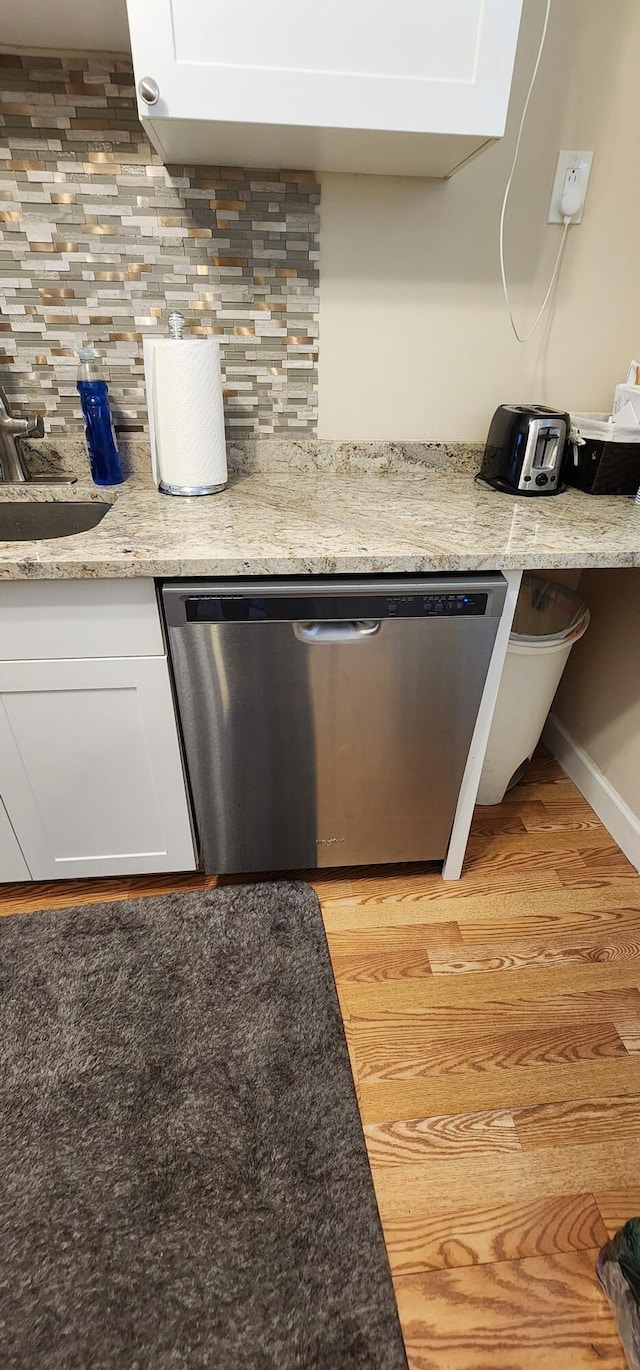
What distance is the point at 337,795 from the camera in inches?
54.2

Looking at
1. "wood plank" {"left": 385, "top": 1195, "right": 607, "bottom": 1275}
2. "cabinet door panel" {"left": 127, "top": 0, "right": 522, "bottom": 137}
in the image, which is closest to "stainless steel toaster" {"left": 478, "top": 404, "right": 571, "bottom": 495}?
"cabinet door panel" {"left": 127, "top": 0, "right": 522, "bottom": 137}

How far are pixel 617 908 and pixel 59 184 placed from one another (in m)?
2.10

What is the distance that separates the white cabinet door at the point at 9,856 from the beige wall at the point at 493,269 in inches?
48.9

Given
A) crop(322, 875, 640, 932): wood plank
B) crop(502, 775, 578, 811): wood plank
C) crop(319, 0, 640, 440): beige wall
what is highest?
Answer: crop(319, 0, 640, 440): beige wall

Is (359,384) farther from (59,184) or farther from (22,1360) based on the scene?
(22,1360)

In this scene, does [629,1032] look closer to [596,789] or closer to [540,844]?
[540,844]

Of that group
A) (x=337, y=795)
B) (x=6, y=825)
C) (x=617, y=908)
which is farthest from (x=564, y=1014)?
(x=6, y=825)

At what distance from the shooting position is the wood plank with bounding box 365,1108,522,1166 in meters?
1.09

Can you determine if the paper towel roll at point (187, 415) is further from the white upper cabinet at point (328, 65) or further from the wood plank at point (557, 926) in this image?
the wood plank at point (557, 926)

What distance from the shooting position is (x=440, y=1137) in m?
1.11

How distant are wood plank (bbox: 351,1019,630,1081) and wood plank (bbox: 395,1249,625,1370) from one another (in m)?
0.29

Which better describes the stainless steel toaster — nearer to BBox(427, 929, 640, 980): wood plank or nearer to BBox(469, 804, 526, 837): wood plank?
BBox(469, 804, 526, 837): wood plank

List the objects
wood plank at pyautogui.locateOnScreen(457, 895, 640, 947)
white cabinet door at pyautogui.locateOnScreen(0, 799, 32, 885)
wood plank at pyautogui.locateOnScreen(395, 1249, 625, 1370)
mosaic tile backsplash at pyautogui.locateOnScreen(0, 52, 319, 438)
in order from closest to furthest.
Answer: wood plank at pyautogui.locateOnScreen(395, 1249, 625, 1370) < mosaic tile backsplash at pyautogui.locateOnScreen(0, 52, 319, 438) < white cabinet door at pyautogui.locateOnScreen(0, 799, 32, 885) < wood plank at pyautogui.locateOnScreen(457, 895, 640, 947)

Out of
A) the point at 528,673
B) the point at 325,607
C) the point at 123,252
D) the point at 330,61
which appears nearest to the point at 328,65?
the point at 330,61
